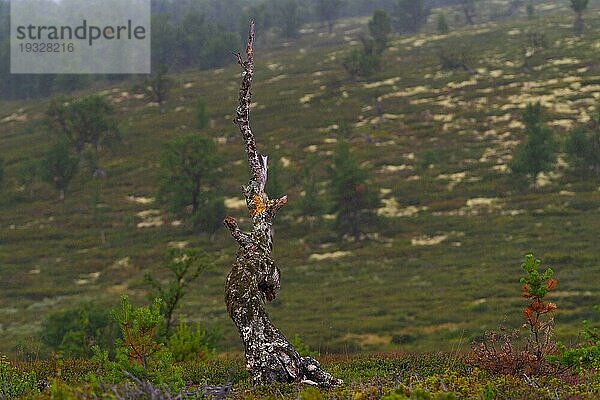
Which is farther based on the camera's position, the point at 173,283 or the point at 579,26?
the point at 579,26

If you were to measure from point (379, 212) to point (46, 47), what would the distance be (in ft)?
462

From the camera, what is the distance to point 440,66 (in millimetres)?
101625

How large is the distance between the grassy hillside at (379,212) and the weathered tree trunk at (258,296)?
62.1 ft

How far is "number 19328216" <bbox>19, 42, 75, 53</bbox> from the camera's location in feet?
518

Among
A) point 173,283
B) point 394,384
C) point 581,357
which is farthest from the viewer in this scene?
point 173,283

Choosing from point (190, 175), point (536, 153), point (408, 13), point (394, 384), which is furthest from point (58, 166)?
point (408, 13)

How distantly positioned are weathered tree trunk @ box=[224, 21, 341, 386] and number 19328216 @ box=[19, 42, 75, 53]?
16545 centimetres

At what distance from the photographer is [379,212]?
54438 millimetres

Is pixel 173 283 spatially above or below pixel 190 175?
above

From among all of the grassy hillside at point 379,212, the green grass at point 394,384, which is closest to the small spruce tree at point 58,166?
the grassy hillside at point 379,212

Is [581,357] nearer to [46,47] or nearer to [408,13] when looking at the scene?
[408,13]

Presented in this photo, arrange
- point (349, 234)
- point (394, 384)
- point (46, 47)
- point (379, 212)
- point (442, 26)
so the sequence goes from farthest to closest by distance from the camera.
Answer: point (46, 47)
point (442, 26)
point (379, 212)
point (349, 234)
point (394, 384)

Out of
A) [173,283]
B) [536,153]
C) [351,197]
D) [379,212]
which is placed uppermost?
[536,153]

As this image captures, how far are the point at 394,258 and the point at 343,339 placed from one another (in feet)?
54.8
